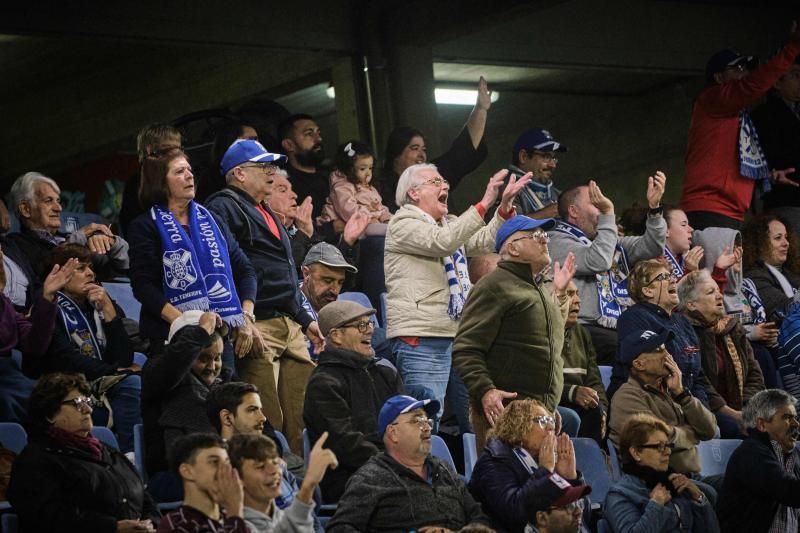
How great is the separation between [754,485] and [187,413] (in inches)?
105

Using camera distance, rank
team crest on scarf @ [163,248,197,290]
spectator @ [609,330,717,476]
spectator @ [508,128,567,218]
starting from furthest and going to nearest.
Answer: spectator @ [508,128,567,218], spectator @ [609,330,717,476], team crest on scarf @ [163,248,197,290]

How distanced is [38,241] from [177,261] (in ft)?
3.86

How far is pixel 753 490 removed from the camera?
6.93 metres

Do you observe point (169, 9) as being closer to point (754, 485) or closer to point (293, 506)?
point (754, 485)

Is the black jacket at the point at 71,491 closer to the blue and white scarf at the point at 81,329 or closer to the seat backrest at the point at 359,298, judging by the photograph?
the blue and white scarf at the point at 81,329

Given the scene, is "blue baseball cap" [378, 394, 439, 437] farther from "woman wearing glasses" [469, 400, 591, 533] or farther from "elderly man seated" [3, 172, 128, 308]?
"elderly man seated" [3, 172, 128, 308]

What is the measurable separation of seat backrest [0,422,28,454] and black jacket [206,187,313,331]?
4.05 ft

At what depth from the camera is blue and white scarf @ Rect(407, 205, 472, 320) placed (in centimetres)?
700

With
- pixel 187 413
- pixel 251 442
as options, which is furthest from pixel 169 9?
pixel 251 442

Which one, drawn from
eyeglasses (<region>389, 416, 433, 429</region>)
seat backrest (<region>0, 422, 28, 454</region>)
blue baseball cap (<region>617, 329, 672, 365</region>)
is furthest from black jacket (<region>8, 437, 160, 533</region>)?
blue baseball cap (<region>617, 329, 672, 365</region>)

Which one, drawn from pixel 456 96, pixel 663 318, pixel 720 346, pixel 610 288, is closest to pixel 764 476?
pixel 663 318

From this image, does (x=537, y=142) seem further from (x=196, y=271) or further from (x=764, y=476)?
(x=196, y=271)

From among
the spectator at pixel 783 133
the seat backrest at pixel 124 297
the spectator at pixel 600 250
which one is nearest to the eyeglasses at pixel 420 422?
the seat backrest at pixel 124 297

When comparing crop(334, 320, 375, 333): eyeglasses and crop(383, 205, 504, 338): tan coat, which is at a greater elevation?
crop(383, 205, 504, 338): tan coat
